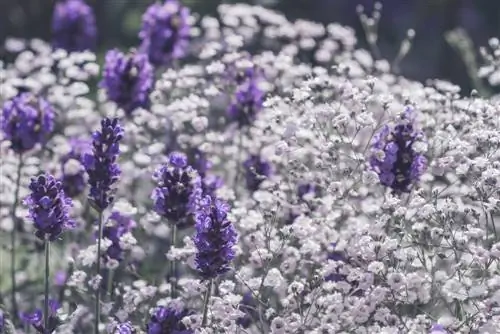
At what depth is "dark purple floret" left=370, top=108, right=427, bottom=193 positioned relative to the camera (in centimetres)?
425

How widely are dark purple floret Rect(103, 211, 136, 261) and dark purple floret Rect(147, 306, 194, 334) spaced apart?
2.22ft

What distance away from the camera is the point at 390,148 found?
A: 4.24 meters

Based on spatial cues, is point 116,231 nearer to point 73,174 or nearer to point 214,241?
point 73,174

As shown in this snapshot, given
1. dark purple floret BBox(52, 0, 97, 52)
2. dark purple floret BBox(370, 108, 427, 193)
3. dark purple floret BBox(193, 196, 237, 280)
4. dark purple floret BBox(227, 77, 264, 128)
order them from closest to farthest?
dark purple floret BBox(193, 196, 237, 280), dark purple floret BBox(370, 108, 427, 193), dark purple floret BBox(227, 77, 264, 128), dark purple floret BBox(52, 0, 97, 52)

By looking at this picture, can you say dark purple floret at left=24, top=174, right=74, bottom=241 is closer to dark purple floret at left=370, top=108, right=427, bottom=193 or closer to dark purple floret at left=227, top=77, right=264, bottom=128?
dark purple floret at left=370, top=108, right=427, bottom=193

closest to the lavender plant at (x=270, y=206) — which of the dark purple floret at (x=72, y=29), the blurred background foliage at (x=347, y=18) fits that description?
the dark purple floret at (x=72, y=29)

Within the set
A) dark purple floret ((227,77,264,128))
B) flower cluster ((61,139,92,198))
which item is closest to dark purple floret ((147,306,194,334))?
flower cluster ((61,139,92,198))

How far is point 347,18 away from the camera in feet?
39.6

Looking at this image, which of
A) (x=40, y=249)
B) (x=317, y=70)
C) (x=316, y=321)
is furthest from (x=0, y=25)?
(x=316, y=321)

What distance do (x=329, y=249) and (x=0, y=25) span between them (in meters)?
8.14

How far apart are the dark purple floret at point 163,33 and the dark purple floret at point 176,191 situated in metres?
2.27

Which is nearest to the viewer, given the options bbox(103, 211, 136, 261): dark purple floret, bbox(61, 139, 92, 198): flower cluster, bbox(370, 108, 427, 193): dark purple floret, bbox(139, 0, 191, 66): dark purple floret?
bbox(370, 108, 427, 193): dark purple floret

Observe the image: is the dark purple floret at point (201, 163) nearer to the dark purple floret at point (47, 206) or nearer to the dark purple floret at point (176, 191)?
the dark purple floret at point (176, 191)

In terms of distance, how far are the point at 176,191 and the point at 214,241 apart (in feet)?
1.37
